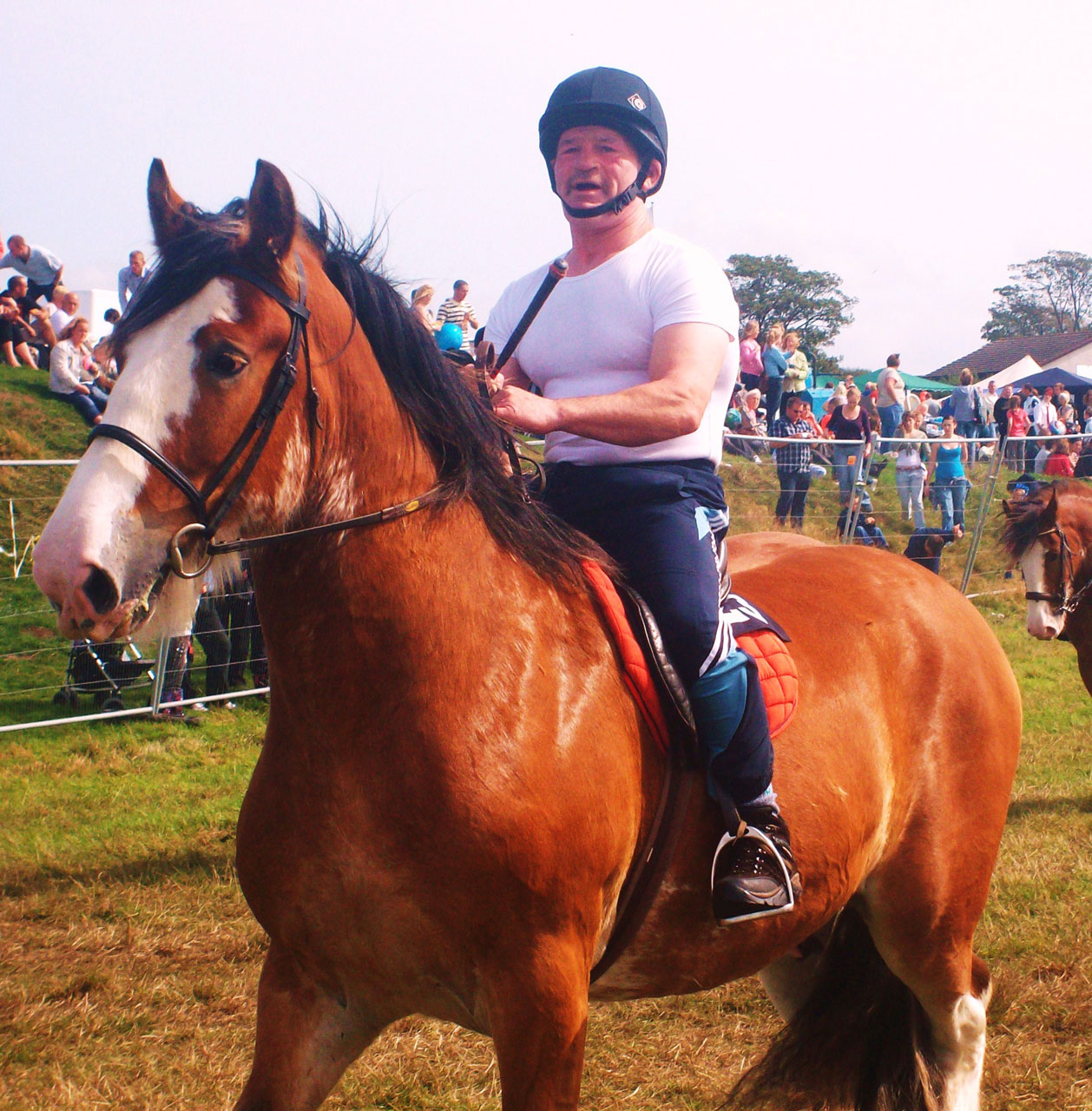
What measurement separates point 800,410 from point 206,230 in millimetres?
12991

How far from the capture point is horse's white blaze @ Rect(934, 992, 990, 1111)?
3428 mm

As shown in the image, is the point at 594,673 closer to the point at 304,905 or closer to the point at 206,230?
the point at 304,905

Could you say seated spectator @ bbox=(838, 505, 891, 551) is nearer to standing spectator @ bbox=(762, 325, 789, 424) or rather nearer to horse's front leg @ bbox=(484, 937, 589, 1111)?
standing spectator @ bbox=(762, 325, 789, 424)

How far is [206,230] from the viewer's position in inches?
81.7

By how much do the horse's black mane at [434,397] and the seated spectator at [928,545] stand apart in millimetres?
10182

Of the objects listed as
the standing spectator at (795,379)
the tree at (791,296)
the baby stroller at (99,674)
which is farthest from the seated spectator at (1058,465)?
the tree at (791,296)

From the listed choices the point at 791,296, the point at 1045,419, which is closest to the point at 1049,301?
the point at 791,296

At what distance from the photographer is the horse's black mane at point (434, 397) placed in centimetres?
233

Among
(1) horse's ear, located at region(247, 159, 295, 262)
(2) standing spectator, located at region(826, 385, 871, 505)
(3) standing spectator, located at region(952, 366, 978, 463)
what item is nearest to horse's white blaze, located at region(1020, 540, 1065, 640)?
(2) standing spectator, located at region(826, 385, 871, 505)

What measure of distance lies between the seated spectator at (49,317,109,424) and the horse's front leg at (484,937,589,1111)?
9.68 meters

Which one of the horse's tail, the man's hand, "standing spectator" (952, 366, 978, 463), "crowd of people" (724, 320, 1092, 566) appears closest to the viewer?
the man's hand

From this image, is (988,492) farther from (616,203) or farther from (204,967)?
→ (616,203)

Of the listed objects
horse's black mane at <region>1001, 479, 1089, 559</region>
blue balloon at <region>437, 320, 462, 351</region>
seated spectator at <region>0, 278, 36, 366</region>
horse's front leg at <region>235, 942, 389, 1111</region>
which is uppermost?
seated spectator at <region>0, 278, 36, 366</region>

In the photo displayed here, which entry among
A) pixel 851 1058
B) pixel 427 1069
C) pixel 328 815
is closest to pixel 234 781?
pixel 427 1069
